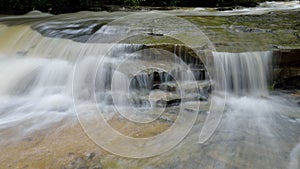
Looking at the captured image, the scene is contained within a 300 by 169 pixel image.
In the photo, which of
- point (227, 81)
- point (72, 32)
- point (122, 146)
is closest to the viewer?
point (122, 146)

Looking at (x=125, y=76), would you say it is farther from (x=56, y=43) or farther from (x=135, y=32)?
(x=56, y=43)

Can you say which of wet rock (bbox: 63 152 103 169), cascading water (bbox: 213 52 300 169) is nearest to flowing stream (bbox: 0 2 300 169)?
cascading water (bbox: 213 52 300 169)

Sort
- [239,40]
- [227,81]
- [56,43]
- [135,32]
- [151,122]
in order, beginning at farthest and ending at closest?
[56,43], [135,32], [239,40], [227,81], [151,122]

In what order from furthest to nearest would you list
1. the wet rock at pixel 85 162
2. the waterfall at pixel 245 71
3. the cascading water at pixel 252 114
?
the waterfall at pixel 245 71
the cascading water at pixel 252 114
the wet rock at pixel 85 162

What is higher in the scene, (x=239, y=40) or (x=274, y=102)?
(x=239, y=40)

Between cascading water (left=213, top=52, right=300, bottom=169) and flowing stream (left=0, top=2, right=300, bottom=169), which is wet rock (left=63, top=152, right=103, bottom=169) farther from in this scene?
cascading water (left=213, top=52, right=300, bottom=169)

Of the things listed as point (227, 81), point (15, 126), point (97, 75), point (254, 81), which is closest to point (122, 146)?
point (15, 126)

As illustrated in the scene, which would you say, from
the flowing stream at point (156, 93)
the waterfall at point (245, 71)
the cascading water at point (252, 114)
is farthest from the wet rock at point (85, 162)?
the waterfall at point (245, 71)

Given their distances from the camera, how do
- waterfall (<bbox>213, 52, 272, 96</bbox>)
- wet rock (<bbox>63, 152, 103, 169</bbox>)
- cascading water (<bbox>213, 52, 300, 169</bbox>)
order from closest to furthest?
wet rock (<bbox>63, 152, 103, 169</bbox>)
cascading water (<bbox>213, 52, 300, 169</bbox>)
waterfall (<bbox>213, 52, 272, 96</bbox>)

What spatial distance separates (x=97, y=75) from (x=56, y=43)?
1714mm

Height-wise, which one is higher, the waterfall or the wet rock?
the waterfall

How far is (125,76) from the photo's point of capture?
4078 mm

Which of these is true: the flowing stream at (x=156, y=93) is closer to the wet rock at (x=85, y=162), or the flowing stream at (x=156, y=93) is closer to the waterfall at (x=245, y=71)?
the waterfall at (x=245, y=71)

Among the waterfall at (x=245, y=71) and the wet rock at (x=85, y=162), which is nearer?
the wet rock at (x=85, y=162)
